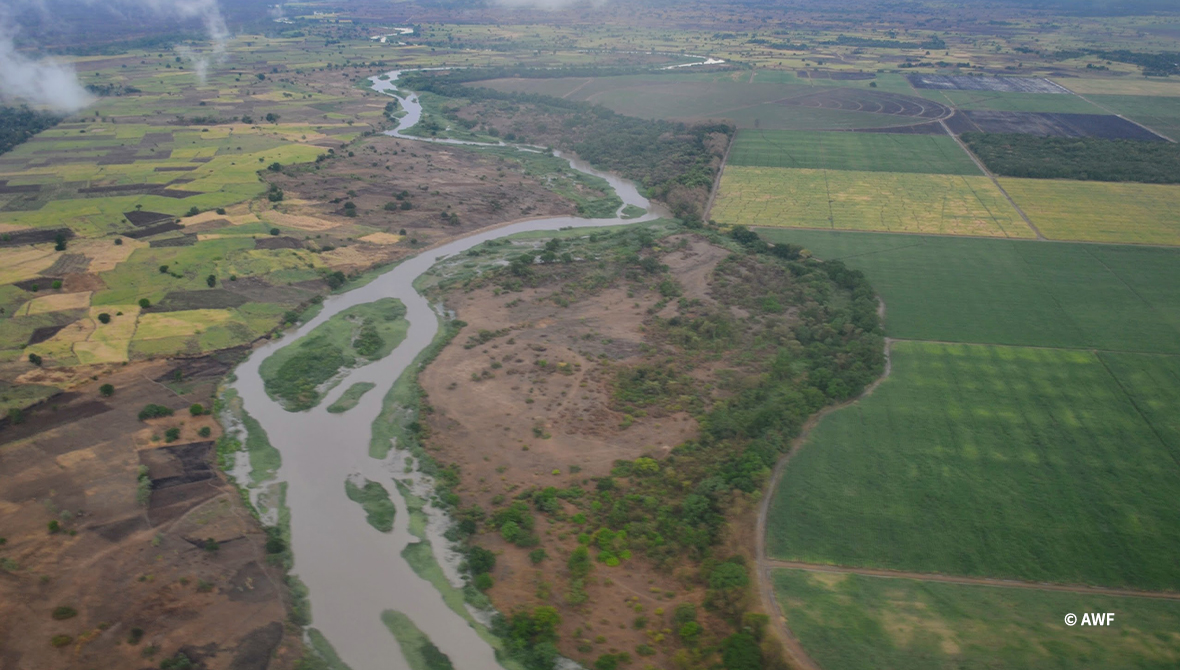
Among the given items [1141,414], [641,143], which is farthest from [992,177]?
[1141,414]

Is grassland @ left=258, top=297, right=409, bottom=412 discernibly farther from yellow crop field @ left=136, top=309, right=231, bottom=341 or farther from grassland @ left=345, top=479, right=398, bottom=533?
grassland @ left=345, top=479, right=398, bottom=533

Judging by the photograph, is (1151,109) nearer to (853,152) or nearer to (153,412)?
(853,152)

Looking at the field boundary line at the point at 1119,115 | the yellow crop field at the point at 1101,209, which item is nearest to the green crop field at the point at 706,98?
the field boundary line at the point at 1119,115

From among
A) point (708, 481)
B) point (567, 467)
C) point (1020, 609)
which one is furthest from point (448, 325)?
point (1020, 609)

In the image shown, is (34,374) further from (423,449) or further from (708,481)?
(708,481)

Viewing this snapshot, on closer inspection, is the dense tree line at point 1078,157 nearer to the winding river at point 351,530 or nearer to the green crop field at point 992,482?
the green crop field at point 992,482
